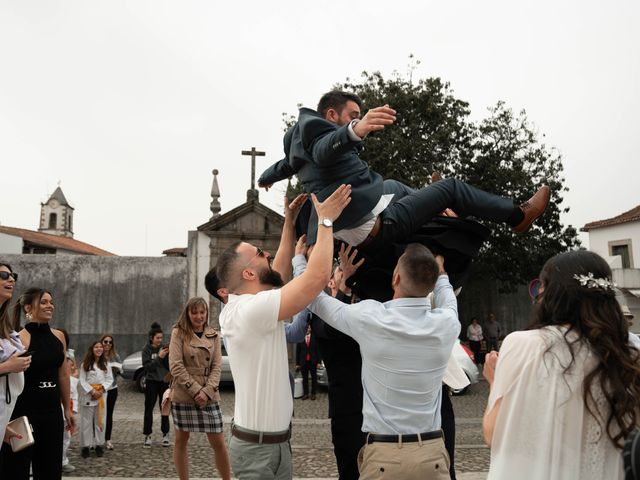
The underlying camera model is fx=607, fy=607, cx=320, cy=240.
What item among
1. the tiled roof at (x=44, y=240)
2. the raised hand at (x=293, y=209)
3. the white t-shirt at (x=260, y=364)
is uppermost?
the tiled roof at (x=44, y=240)

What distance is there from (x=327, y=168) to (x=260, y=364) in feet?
3.60

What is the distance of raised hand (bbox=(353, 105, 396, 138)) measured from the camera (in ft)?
9.12

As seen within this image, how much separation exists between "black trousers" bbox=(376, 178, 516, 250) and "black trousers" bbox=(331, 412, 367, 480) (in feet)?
3.67

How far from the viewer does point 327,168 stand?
320 centimetres

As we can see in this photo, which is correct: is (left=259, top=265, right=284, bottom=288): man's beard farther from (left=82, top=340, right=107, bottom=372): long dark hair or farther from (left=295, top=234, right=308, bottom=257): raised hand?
(left=82, top=340, right=107, bottom=372): long dark hair

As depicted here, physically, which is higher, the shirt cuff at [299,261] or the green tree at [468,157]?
the green tree at [468,157]

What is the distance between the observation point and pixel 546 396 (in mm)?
2258

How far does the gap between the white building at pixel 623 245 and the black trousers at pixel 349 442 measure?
92.2 feet

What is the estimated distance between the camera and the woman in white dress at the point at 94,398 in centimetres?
812

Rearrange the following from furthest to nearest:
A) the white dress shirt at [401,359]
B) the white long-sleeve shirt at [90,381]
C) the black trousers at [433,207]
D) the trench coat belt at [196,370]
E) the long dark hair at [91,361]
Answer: the long dark hair at [91,361]
the white long-sleeve shirt at [90,381]
the trench coat belt at [196,370]
the black trousers at [433,207]
the white dress shirt at [401,359]

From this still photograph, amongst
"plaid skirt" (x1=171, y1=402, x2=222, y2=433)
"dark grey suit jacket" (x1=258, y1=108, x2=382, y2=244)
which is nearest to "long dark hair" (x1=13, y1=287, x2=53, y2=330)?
"plaid skirt" (x1=171, y1=402, x2=222, y2=433)

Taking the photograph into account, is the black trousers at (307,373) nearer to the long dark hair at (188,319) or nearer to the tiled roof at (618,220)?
the long dark hair at (188,319)

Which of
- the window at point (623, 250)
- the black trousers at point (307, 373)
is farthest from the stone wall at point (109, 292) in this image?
the window at point (623, 250)

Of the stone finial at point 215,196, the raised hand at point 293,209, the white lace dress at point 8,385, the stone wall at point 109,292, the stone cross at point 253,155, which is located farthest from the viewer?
the stone finial at point 215,196
